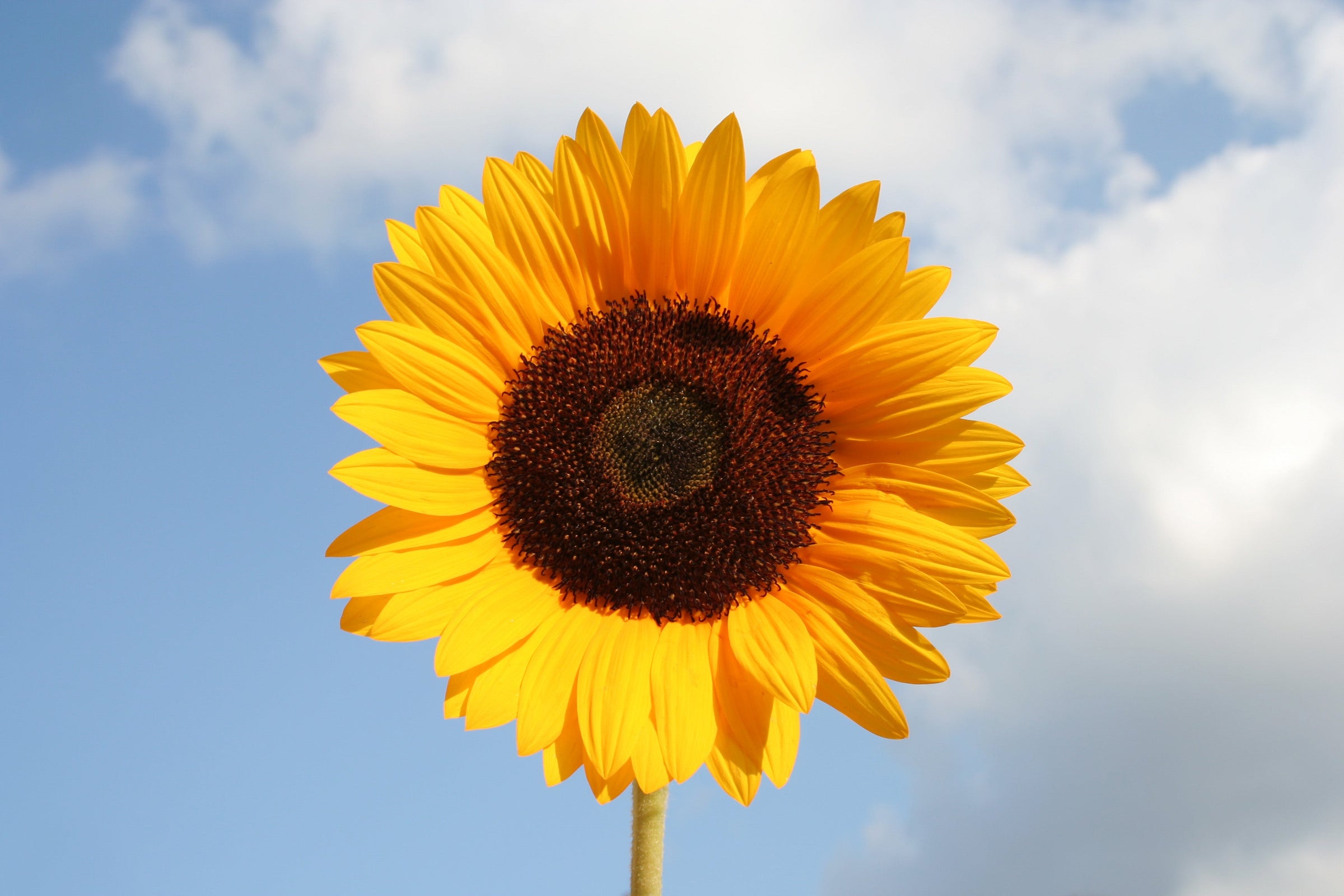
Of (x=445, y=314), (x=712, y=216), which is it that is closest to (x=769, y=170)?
(x=712, y=216)

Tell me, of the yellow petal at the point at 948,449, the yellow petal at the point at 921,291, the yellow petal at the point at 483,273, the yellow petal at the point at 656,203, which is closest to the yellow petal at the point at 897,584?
the yellow petal at the point at 948,449

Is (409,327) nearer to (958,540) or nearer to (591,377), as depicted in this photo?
(591,377)

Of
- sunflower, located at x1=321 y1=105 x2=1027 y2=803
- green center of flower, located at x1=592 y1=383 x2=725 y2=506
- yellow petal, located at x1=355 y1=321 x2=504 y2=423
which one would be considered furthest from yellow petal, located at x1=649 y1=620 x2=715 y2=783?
yellow petal, located at x1=355 y1=321 x2=504 y2=423

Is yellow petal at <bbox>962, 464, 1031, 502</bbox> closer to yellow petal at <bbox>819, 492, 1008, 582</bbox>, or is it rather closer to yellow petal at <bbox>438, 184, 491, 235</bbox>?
yellow petal at <bbox>819, 492, 1008, 582</bbox>

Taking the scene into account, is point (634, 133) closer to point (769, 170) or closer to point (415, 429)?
point (769, 170)

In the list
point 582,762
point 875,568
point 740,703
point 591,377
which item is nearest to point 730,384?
point 591,377
